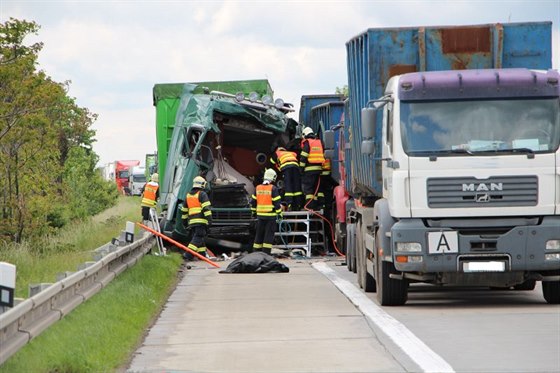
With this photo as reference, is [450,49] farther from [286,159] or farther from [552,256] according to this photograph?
[286,159]

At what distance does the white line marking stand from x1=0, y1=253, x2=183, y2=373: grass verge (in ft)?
8.39

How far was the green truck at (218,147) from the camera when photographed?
29.0 meters

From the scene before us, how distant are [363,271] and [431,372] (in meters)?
8.92

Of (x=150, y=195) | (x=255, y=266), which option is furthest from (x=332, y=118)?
(x=150, y=195)

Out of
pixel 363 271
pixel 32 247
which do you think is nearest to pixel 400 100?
pixel 363 271

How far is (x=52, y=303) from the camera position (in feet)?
40.6

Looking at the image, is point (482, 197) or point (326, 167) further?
point (326, 167)

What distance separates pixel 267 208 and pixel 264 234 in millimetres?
613

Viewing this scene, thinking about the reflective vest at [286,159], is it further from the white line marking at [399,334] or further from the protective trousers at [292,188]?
the white line marking at [399,334]

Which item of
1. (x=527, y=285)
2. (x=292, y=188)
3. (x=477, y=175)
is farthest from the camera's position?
(x=292, y=188)

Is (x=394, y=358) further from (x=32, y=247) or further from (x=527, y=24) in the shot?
(x=32, y=247)

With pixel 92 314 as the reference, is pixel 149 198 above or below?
above

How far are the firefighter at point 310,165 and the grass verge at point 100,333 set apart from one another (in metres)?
10.1

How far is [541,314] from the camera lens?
15188 millimetres
